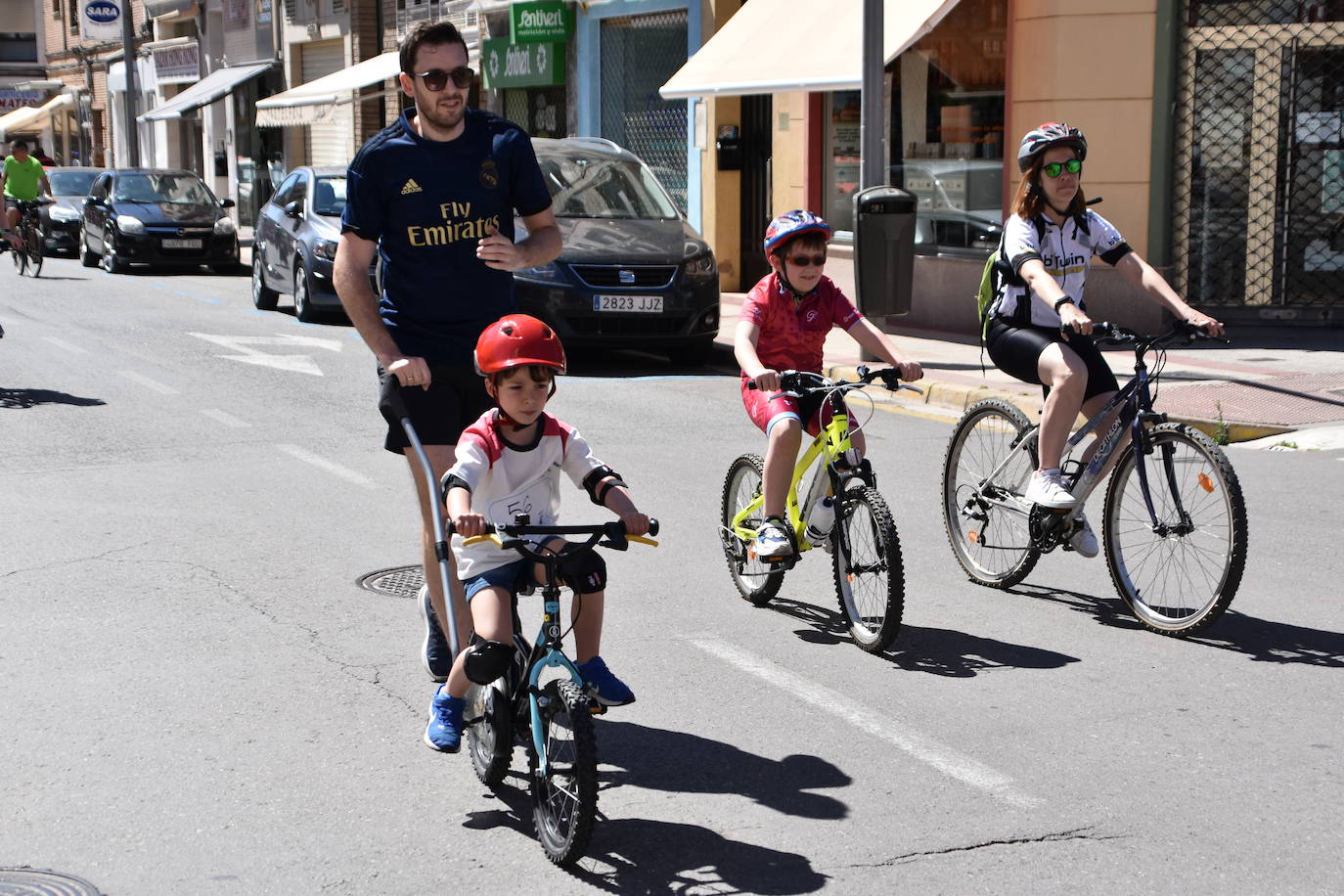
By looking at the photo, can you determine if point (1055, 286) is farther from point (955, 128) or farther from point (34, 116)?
point (34, 116)

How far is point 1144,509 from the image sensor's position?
6.39 metres

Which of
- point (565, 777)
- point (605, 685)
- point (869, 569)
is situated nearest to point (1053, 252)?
point (869, 569)

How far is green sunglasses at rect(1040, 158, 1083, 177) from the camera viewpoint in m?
6.60

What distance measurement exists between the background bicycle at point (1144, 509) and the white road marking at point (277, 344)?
8.08 metres

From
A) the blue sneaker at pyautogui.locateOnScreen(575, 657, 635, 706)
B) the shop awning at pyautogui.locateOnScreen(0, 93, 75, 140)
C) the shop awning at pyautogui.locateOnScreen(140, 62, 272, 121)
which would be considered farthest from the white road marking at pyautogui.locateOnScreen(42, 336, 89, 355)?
the shop awning at pyautogui.locateOnScreen(0, 93, 75, 140)

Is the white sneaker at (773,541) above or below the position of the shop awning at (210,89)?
below

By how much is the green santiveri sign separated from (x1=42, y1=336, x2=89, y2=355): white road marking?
12.1 m

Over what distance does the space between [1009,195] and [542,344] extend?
12.8 meters

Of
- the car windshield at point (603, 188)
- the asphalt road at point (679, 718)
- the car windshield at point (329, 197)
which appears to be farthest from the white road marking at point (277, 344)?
the asphalt road at point (679, 718)

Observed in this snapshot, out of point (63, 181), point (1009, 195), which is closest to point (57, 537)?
point (1009, 195)

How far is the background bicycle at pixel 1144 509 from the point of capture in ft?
20.1

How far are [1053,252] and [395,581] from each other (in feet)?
9.66

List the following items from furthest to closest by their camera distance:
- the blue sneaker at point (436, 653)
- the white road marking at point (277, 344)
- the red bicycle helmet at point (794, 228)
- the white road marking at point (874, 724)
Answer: the white road marking at point (277, 344), the red bicycle helmet at point (794, 228), the blue sneaker at point (436, 653), the white road marking at point (874, 724)

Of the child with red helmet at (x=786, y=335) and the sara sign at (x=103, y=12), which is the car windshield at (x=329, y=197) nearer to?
the child with red helmet at (x=786, y=335)
